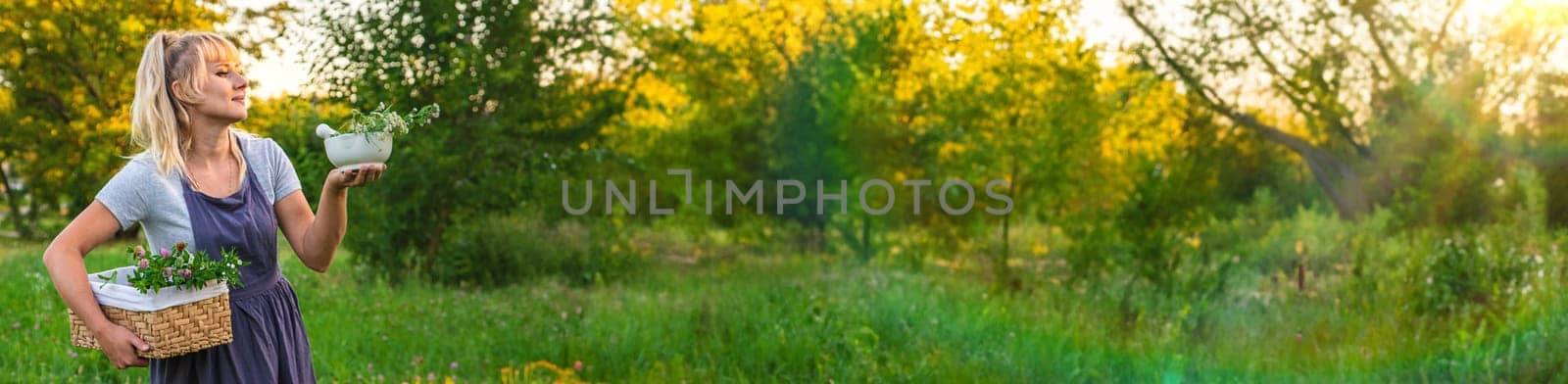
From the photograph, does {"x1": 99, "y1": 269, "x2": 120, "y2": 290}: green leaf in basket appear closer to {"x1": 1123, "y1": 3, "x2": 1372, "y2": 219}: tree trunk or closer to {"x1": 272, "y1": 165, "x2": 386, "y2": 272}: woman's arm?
{"x1": 272, "y1": 165, "x2": 386, "y2": 272}: woman's arm

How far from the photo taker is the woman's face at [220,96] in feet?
7.79

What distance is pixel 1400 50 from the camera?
12.4 m

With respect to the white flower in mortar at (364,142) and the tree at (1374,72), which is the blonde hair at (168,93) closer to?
the white flower in mortar at (364,142)

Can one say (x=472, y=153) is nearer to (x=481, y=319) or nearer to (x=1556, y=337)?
(x=481, y=319)

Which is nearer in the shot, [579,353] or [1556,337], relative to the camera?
[1556,337]

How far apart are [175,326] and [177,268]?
12 cm

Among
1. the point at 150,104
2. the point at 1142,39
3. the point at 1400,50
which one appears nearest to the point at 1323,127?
the point at 1400,50

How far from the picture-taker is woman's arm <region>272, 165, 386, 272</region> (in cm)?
245

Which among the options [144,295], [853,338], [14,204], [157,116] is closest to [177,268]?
[144,295]

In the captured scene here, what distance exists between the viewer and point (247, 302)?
248cm

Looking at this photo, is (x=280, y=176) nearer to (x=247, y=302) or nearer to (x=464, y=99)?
(x=247, y=302)

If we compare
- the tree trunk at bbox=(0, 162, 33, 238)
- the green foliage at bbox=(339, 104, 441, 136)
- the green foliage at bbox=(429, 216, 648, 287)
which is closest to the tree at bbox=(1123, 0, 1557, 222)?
the green foliage at bbox=(429, 216, 648, 287)

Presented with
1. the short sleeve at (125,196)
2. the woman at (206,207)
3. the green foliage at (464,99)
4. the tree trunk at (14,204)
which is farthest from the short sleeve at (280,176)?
the tree trunk at (14,204)

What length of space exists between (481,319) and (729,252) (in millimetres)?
5273
